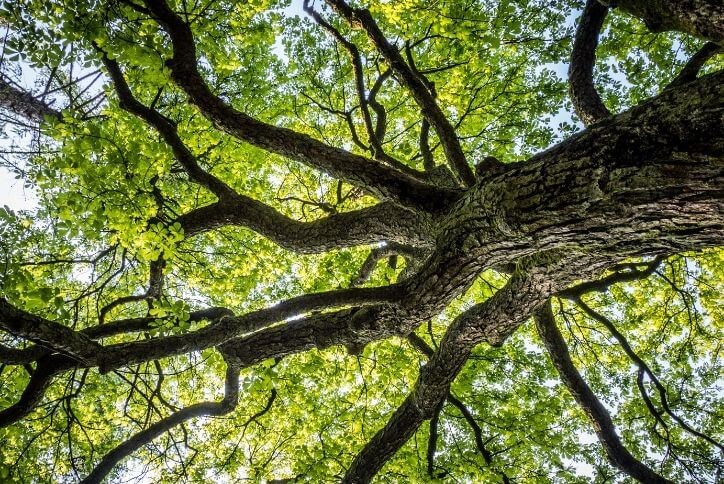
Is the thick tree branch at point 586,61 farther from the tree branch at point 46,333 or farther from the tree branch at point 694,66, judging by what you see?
the tree branch at point 46,333

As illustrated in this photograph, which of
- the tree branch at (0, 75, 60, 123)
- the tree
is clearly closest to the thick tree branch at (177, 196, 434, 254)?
the tree

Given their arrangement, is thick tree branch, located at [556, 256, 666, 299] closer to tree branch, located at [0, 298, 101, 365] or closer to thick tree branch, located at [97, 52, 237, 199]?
thick tree branch, located at [97, 52, 237, 199]

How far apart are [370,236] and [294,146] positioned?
1.58 m

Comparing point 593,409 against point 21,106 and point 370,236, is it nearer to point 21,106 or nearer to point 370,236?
point 370,236

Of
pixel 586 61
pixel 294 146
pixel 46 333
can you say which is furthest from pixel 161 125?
pixel 586 61

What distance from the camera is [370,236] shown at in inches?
207

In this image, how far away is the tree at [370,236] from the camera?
2977 mm

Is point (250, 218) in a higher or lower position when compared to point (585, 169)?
higher

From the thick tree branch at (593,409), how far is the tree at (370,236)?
1.4 inches

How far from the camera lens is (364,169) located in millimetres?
4129

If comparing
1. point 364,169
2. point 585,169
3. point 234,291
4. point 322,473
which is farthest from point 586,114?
point 234,291

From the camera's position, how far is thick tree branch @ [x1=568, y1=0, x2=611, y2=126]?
4.53 m

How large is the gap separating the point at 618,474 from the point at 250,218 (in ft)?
26.5

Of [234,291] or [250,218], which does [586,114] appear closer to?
[250,218]
